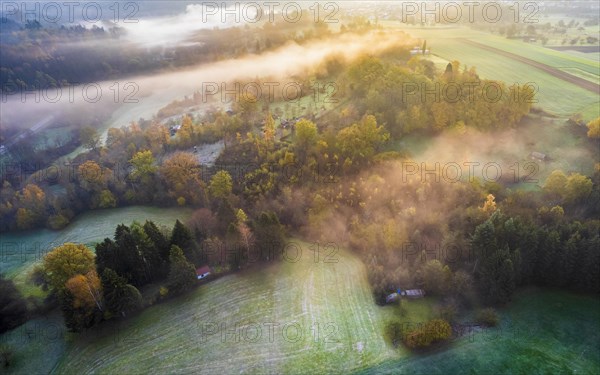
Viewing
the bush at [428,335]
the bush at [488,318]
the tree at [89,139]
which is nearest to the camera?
the bush at [428,335]

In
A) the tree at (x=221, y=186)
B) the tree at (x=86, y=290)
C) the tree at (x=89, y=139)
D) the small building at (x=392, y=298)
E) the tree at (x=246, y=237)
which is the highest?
the tree at (x=89, y=139)

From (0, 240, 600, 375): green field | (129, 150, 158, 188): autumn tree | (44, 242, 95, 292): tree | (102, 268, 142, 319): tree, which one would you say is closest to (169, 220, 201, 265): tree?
(0, 240, 600, 375): green field

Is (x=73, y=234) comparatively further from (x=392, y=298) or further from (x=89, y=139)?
(x=392, y=298)

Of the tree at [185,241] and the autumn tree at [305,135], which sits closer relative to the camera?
the tree at [185,241]

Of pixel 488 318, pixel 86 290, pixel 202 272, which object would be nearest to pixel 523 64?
pixel 488 318

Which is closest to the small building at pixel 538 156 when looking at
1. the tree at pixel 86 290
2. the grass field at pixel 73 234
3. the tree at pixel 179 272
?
the tree at pixel 179 272

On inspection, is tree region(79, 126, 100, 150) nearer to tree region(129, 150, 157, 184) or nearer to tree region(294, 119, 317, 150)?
tree region(129, 150, 157, 184)

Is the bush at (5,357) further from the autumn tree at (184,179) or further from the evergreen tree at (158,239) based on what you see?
the autumn tree at (184,179)
